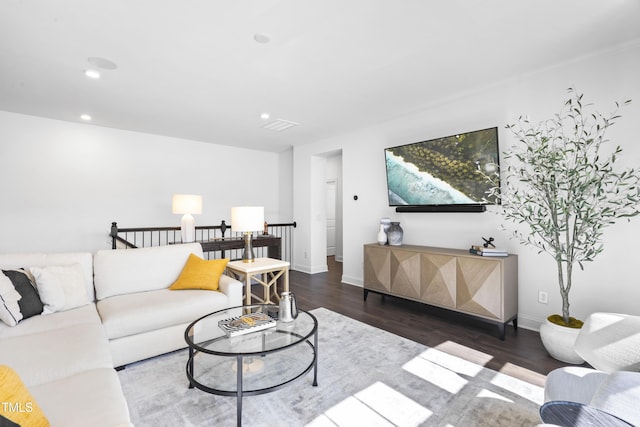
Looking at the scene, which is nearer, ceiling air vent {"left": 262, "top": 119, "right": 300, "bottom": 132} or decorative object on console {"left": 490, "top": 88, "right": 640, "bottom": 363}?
decorative object on console {"left": 490, "top": 88, "right": 640, "bottom": 363}

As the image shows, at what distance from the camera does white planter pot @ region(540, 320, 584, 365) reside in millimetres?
2232

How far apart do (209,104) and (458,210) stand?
3.36 m

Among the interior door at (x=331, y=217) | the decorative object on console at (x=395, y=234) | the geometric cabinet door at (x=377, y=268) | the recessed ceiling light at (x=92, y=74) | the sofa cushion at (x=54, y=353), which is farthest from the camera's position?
the interior door at (x=331, y=217)

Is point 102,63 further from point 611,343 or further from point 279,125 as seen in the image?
point 611,343

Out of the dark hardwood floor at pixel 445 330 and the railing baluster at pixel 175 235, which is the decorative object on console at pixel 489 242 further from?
the railing baluster at pixel 175 235

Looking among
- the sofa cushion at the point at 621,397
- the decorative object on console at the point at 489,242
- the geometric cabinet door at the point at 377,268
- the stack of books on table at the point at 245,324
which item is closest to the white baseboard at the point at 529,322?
the decorative object on console at the point at 489,242

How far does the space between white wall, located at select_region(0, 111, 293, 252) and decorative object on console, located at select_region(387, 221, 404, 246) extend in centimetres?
364

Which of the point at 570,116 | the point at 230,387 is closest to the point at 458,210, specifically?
the point at 570,116

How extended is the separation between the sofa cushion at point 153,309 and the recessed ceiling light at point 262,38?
7.27ft

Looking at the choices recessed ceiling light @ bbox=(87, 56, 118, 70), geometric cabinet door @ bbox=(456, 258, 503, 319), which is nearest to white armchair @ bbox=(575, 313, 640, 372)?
geometric cabinet door @ bbox=(456, 258, 503, 319)

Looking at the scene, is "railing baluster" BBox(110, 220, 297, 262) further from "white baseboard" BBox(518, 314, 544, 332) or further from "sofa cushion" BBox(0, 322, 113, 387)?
"white baseboard" BBox(518, 314, 544, 332)

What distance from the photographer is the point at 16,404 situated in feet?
2.78

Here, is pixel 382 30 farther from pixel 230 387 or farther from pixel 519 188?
pixel 230 387

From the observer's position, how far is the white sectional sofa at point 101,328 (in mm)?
1212
